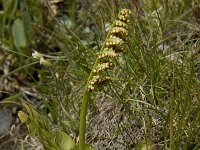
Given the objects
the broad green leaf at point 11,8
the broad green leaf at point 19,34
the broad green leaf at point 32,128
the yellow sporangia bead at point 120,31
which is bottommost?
the broad green leaf at point 32,128

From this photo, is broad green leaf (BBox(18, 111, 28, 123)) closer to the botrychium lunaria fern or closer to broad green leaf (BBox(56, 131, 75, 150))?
broad green leaf (BBox(56, 131, 75, 150))

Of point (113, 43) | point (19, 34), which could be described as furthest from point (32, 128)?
point (19, 34)

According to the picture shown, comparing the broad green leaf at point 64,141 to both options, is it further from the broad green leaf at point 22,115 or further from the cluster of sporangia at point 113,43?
the cluster of sporangia at point 113,43

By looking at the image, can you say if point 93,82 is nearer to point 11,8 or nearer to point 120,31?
point 120,31

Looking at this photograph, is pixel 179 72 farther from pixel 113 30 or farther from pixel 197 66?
pixel 113 30

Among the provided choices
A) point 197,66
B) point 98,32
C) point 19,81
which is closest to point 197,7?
point 197,66

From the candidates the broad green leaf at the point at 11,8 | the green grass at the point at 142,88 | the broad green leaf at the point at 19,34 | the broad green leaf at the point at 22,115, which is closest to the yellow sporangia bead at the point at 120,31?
the green grass at the point at 142,88
